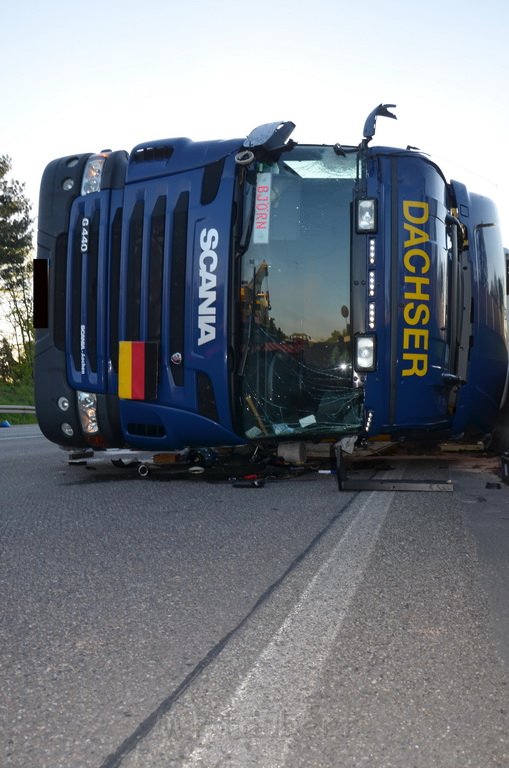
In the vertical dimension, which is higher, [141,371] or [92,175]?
[92,175]

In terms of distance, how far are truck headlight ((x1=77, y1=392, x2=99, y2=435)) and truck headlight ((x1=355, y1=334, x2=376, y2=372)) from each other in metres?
2.22

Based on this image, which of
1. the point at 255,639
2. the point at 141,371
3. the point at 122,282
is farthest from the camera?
the point at 122,282

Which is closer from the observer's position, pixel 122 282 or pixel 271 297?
pixel 271 297

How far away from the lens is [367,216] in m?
6.93

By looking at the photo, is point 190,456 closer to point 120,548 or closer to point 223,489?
point 223,489

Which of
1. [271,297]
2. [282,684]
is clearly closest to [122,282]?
[271,297]

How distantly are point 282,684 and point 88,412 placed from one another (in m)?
5.17

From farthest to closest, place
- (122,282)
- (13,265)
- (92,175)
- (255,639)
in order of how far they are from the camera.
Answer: (13,265) < (92,175) < (122,282) < (255,639)

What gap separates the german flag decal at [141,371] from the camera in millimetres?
7094

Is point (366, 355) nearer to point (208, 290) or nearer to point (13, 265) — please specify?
point (208, 290)

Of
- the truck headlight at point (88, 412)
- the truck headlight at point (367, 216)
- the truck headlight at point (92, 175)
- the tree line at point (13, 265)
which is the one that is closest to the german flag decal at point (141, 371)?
the truck headlight at point (88, 412)

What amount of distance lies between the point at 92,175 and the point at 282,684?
19.5ft

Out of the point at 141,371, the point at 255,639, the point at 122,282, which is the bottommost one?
the point at 255,639

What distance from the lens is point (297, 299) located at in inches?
275
